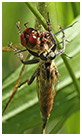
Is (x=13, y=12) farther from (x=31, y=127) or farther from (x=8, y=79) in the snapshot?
(x=31, y=127)

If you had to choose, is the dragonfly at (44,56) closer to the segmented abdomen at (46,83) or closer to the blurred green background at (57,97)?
the segmented abdomen at (46,83)

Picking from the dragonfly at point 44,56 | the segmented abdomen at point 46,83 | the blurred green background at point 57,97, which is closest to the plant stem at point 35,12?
the dragonfly at point 44,56

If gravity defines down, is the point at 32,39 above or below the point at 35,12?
below

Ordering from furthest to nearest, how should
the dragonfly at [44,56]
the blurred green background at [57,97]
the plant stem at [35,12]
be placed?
the blurred green background at [57,97] → the dragonfly at [44,56] → the plant stem at [35,12]

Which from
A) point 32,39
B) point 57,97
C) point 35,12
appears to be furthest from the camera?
point 57,97

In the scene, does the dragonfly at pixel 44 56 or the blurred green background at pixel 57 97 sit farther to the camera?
the blurred green background at pixel 57 97

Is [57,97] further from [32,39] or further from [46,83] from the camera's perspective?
[32,39]

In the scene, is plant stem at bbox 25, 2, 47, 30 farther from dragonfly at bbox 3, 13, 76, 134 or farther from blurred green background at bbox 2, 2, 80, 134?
blurred green background at bbox 2, 2, 80, 134

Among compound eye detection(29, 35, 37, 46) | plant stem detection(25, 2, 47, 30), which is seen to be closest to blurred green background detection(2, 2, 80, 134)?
compound eye detection(29, 35, 37, 46)

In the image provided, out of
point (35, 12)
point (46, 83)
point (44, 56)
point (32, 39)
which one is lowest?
point (46, 83)

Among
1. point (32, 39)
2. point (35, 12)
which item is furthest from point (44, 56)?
point (35, 12)

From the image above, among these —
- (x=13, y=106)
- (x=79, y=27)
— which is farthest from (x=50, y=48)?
(x=13, y=106)
